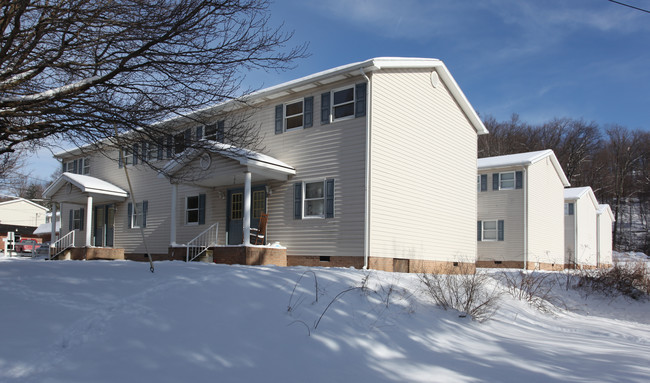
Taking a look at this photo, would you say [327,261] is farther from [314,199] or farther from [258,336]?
[258,336]

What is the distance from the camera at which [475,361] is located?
6762 millimetres

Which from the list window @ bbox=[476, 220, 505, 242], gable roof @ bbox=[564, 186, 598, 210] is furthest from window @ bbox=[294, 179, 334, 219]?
gable roof @ bbox=[564, 186, 598, 210]

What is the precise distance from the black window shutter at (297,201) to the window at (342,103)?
2.32 m

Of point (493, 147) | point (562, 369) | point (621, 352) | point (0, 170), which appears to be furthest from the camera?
point (493, 147)

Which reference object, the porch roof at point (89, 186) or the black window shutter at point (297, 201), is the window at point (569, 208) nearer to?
the black window shutter at point (297, 201)

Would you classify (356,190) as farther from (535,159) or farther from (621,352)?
(535,159)

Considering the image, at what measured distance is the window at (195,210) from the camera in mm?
18359

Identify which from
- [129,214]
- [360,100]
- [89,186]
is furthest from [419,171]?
[89,186]

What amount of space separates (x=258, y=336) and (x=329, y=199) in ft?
28.0

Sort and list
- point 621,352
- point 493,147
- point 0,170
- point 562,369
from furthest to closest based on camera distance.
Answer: point 493,147, point 0,170, point 621,352, point 562,369

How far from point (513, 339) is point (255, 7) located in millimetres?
6735

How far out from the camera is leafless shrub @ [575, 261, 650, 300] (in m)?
15.4

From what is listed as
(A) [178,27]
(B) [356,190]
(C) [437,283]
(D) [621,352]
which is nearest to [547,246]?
(B) [356,190]

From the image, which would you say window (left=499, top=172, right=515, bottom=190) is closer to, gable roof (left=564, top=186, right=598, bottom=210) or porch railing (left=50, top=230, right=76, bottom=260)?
gable roof (left=564, top=186, right=598, bottom=210)
